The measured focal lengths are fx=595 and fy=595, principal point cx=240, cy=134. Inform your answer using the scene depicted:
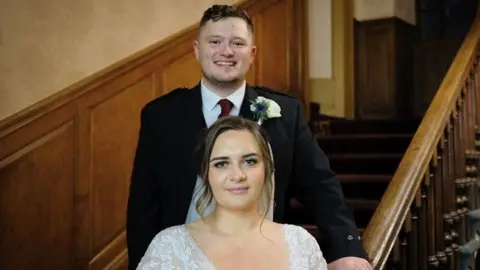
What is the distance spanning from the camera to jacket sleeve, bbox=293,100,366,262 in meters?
1.47

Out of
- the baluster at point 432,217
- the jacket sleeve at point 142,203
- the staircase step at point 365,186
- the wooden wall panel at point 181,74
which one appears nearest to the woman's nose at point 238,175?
the jacket sleeve at point 142,203

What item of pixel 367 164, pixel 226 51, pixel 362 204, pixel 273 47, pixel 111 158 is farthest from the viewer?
pixel 273 47

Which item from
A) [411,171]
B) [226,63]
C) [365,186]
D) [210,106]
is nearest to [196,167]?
[210,106]

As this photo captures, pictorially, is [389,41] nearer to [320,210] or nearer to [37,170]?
[37,170]

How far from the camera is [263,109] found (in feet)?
4.93

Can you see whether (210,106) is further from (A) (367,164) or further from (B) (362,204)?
(A) (367,164)

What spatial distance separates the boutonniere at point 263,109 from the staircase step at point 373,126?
271 cm

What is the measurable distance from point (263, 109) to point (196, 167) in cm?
22

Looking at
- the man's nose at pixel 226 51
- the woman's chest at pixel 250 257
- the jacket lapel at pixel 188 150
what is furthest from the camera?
the jacket lapel at pixel 188 150

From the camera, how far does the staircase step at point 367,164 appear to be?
3.61m

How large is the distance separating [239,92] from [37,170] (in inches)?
50.3

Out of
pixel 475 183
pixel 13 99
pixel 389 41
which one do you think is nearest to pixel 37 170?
pixel 13 99

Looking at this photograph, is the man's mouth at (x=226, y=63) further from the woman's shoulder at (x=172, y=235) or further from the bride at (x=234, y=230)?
the woman's shoulder at (x=172, y=235)

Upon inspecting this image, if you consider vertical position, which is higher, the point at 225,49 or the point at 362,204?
the point at 225,49
